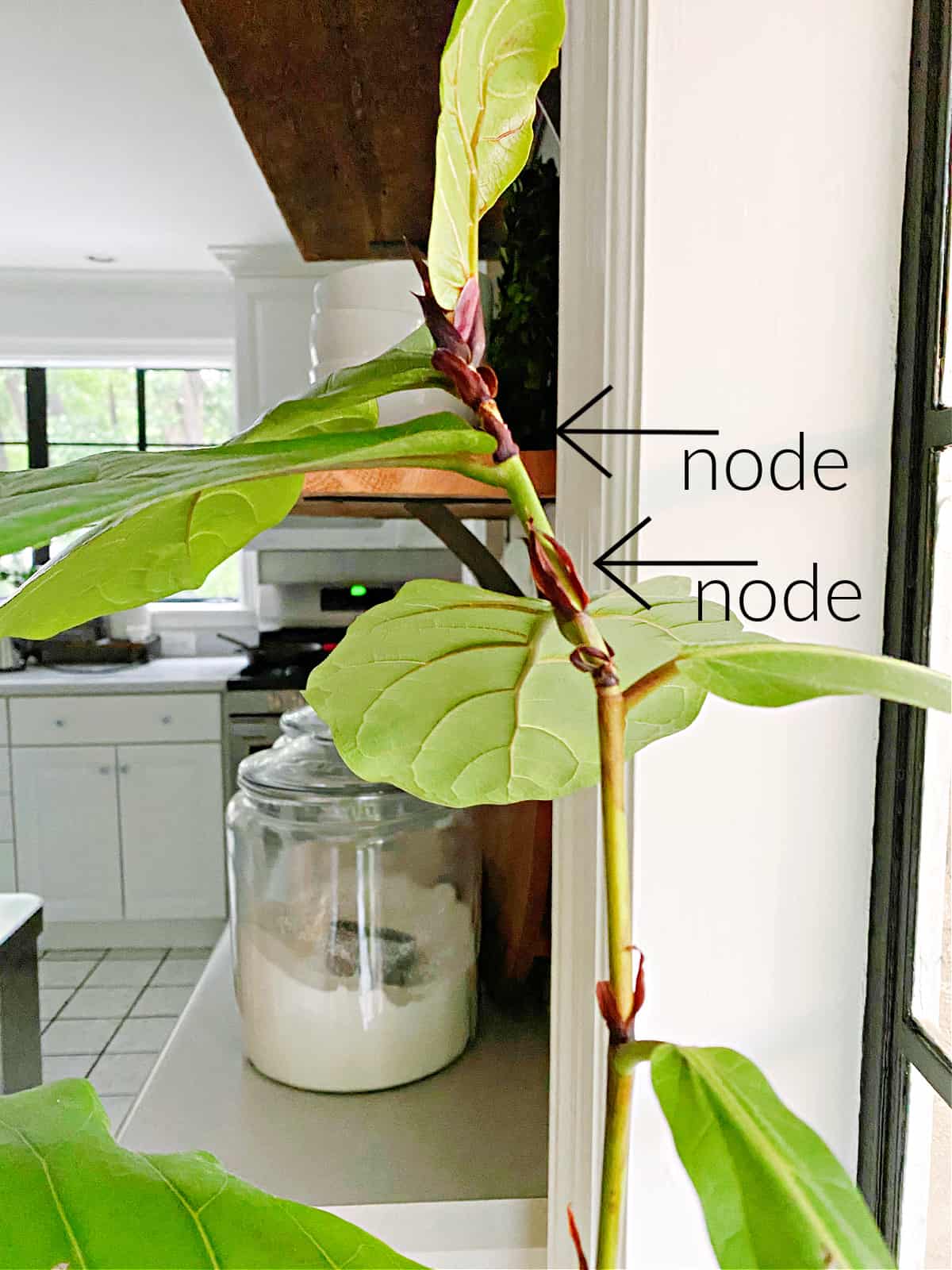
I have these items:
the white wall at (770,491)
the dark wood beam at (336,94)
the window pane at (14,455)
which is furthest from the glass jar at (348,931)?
the window pane at (14,455)

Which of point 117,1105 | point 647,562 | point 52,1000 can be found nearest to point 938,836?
point 647,562

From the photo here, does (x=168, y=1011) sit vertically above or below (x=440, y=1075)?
below

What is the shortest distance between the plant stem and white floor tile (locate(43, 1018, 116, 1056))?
3219 mm

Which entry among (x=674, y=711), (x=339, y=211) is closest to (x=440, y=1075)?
(x=674, y=711)

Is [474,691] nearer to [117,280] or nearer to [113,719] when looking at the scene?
[113,719]

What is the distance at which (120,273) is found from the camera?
413 cm

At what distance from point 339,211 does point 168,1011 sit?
2872mm

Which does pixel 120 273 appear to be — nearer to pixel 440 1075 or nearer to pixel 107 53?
pixel 107 53

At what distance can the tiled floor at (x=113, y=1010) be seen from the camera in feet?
9.54

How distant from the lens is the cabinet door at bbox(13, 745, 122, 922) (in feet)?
12.2

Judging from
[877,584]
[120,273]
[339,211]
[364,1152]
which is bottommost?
[364,1152]

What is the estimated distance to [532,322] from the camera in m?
0.84

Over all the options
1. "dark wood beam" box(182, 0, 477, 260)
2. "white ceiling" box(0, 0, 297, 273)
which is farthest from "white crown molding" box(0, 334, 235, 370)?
"dark wood beam" box(182, 0, 477, 260)

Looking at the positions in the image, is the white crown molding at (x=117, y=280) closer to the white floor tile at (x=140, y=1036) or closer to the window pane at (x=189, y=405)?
the window pane at (x=189, y=405)
